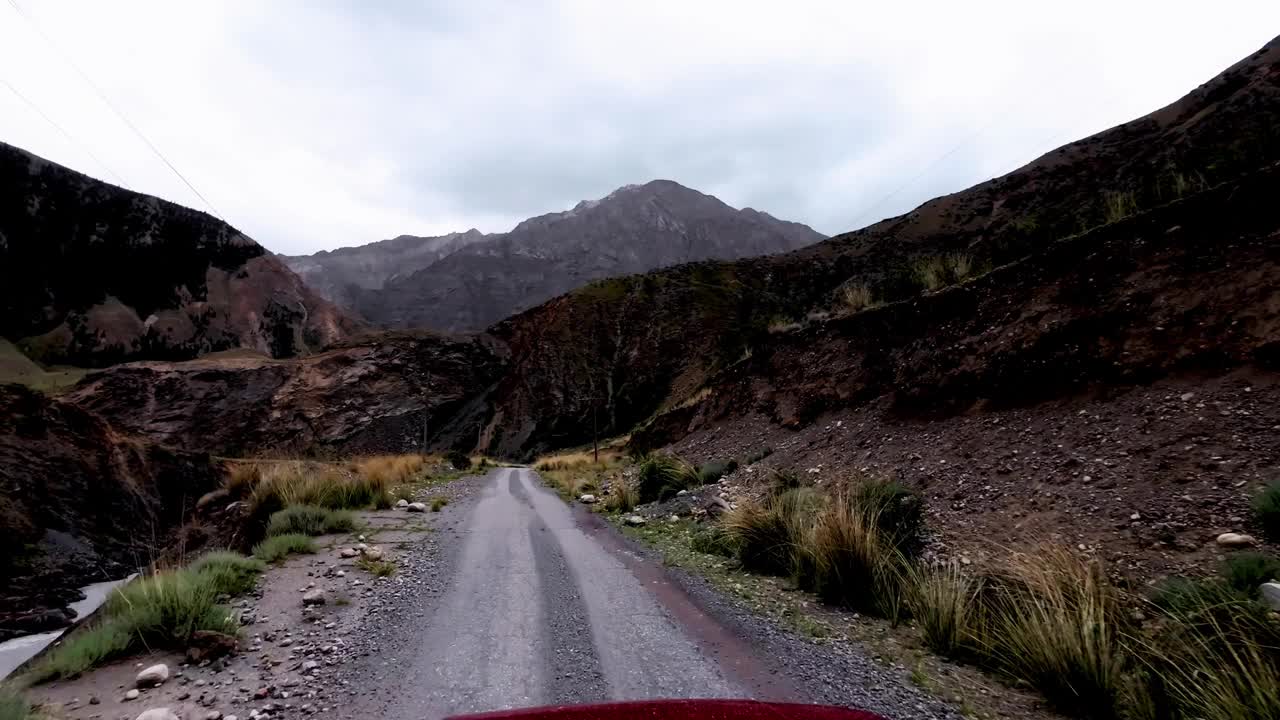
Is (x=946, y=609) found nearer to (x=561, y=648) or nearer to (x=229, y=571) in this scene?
(x=561, y=648)

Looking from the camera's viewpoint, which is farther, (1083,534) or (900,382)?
(900,382)

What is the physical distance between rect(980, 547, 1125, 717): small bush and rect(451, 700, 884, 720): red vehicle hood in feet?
4.81

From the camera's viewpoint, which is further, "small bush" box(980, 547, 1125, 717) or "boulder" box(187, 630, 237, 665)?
"boulder" box(187, 630, 237, 665)

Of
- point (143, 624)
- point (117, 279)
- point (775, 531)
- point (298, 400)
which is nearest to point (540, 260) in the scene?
point (117, 279)

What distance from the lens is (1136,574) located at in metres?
4.36

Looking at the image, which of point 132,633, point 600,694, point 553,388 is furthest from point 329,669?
point 553,388

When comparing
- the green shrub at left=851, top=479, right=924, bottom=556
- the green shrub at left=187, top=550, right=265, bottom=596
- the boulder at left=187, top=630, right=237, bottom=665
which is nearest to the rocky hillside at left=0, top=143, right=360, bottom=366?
the green shrub at left=187, top=550, right=265, bottom=596

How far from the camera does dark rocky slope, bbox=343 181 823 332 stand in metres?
159

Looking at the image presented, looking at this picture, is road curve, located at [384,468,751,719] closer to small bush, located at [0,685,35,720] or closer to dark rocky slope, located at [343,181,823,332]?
small bush, located at [0,685,35,720]

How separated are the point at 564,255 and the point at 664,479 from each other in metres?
172

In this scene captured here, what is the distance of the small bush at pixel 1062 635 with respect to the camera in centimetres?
321

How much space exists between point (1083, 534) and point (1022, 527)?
0.57m

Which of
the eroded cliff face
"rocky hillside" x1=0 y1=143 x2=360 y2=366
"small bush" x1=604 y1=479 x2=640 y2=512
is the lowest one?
"small bush" x1=604 y1=479 x2=640 y2=512

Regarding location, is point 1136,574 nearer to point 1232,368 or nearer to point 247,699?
point 1232,368
